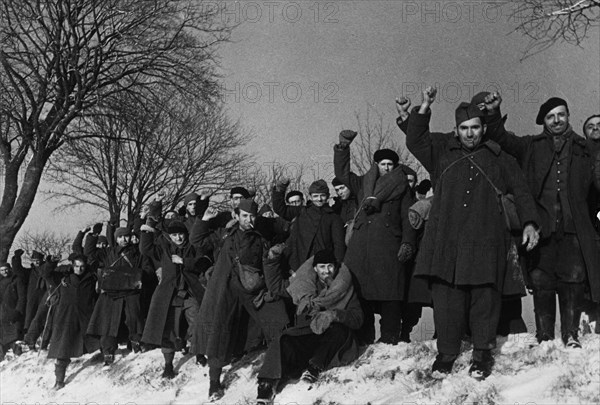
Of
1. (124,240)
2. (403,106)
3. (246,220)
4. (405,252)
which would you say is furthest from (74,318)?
(403,106)

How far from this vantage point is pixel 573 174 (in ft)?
19.6

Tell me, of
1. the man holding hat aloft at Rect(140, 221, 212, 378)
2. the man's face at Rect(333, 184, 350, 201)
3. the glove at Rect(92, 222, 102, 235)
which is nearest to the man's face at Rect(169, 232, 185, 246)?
the man holding hat aloft at Rect(140, 221, 212, 378)

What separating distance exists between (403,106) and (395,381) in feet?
7.75

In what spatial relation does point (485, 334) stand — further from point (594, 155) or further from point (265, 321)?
point (265, 321)

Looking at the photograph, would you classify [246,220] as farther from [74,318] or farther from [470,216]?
A: [74,318]

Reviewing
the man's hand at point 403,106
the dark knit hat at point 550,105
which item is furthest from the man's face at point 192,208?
the dark knit hat at point 550,105

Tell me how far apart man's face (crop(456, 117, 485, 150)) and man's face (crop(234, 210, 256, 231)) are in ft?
9.15

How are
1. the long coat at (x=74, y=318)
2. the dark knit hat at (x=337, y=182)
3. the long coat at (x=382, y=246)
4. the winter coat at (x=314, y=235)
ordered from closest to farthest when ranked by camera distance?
the long coat at (x=382, y=246), the winter coat at (x=314, y=235), the dark knit hat at (x=337, y=182), the long coat at (x=74, y=318)

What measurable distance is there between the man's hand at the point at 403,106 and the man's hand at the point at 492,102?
64cm

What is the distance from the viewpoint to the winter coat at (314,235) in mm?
8227

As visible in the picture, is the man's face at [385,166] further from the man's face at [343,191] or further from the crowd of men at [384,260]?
the man's face at [343,191]

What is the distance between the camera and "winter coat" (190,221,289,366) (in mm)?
7715

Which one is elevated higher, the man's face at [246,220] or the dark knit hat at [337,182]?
the dark knit hat at [337,182]

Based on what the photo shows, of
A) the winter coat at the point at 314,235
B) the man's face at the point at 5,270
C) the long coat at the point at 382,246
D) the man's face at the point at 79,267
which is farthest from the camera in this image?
the man's face at the point at 5,270
